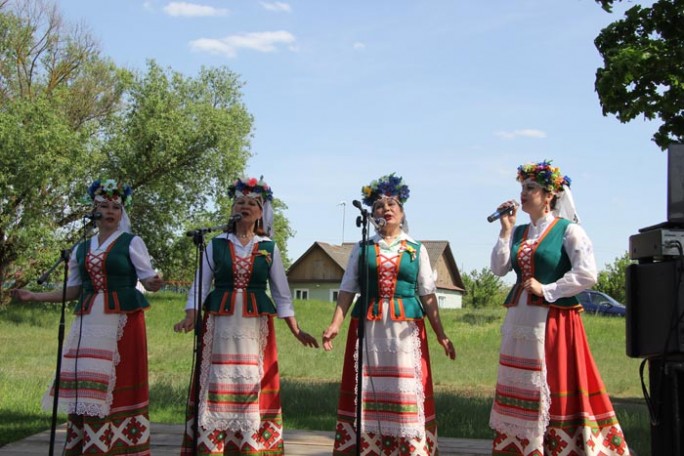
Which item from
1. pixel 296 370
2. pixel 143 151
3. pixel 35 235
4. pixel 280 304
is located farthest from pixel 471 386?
pixel 143 151

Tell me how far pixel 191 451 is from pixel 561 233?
2.42 meters

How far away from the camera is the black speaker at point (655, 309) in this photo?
3711mm

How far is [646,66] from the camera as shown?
7559 millimetres

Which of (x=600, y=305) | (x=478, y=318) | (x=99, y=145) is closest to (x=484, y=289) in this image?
(x=600, y=305)

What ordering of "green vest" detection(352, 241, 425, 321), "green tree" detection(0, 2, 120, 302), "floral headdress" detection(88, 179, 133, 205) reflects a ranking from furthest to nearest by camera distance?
1. "green tree" detection(0, 2, 120, 302)
2. "floral headdress" detection(88, 179, 133, 205)
3. "green vest" detection(352, 241, 425, 321)

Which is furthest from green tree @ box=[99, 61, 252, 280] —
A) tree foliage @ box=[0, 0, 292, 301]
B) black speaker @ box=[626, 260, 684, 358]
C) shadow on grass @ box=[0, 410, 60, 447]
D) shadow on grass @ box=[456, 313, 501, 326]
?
Result: black speaker @ box=[626, 260, 684, 358]

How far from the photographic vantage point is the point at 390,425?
4.38 meters

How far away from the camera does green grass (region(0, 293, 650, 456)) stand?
6.82 m

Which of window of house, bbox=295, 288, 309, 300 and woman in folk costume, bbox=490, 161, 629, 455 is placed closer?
woman in folk costume, bbox=490, 161, 629, 455

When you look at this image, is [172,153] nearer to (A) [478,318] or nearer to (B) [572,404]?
(A) [478,318]

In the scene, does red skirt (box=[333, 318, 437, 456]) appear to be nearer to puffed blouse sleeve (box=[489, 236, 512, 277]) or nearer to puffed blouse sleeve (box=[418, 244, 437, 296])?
puffed blouse sleeve (box=[418, 244, 437, 296])

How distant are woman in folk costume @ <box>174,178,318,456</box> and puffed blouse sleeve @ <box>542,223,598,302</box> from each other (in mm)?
1429

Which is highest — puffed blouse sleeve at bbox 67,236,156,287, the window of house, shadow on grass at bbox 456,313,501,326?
the window of house

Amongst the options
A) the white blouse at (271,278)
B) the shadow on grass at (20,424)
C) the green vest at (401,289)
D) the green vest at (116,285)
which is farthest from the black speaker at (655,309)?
the shadow on grass at (20,424)
